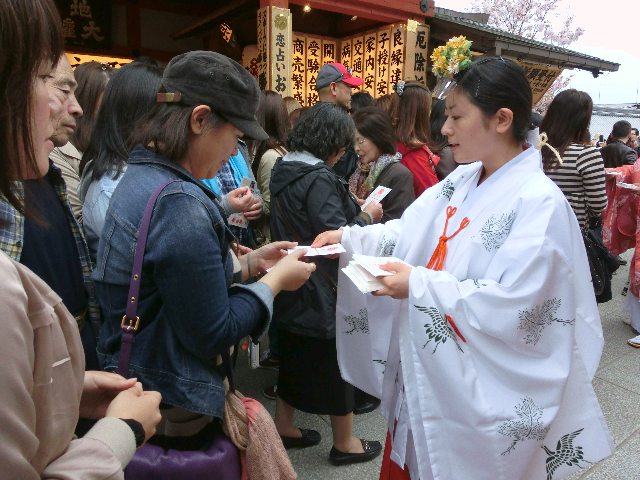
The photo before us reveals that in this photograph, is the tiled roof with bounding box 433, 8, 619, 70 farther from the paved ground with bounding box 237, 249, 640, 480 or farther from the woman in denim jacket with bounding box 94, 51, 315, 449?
the woman in denim jacket with bounding box 94, 51, 315, 449

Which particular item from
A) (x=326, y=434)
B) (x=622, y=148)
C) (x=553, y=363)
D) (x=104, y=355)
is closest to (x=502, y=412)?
(x=553, y=363)

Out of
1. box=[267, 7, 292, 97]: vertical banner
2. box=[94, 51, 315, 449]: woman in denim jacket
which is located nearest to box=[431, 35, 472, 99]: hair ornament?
box=[94, 51, 315, 449]: woman in denim jacket

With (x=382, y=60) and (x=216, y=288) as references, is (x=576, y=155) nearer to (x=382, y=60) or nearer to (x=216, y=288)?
(x=216, y=288)

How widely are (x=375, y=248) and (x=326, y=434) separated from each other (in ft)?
5.25

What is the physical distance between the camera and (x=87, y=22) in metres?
7.78

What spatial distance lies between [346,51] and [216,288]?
8.66 metres

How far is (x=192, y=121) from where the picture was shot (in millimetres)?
1484

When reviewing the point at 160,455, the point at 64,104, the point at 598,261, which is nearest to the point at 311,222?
the point at 64,104

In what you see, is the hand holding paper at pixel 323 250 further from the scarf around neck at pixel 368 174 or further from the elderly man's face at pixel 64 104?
the scarf around neck at pixel 368 174

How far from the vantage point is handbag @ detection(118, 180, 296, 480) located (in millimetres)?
1378

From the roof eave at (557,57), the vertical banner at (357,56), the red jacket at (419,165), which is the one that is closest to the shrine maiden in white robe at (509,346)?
the red jacket at (419,165)

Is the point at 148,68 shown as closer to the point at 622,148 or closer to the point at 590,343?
the point at 590,343

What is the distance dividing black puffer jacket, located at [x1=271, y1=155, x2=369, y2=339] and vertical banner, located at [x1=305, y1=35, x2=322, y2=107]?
638 centimetres

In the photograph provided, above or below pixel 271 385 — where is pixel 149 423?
above
